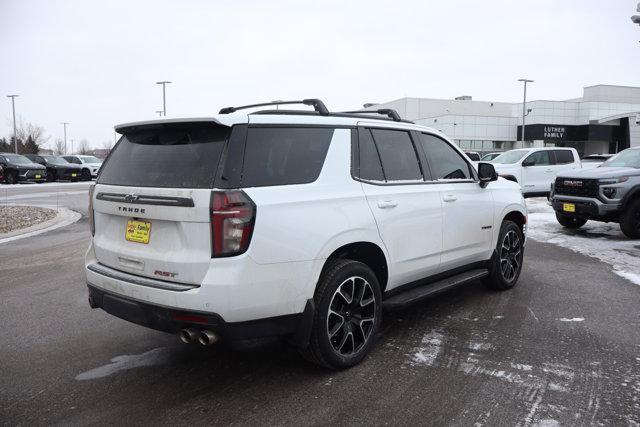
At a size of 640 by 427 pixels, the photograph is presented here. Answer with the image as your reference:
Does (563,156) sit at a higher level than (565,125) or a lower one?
lower

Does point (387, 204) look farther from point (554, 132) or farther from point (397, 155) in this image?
point (554, 132)

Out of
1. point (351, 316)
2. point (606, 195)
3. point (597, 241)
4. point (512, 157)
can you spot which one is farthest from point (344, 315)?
point (512, 157)

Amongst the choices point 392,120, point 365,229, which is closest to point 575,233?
point 392,120

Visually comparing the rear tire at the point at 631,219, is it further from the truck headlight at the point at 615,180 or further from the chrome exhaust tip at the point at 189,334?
the chrome exhaust tip at the point at 189,334

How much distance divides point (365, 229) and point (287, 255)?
782 mm

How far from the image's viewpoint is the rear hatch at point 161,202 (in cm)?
306

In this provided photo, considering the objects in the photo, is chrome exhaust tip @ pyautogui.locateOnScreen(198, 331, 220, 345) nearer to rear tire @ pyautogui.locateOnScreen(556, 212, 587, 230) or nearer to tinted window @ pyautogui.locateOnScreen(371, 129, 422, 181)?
tinted window @ pyautogui.locateOnScreen(371, 129, 422, 181)

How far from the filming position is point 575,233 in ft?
34.0

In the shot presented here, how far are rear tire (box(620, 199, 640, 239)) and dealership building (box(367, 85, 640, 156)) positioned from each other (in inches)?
1810

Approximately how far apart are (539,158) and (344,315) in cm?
1552

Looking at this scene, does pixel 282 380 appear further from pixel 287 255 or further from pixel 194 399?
pixel 287 255

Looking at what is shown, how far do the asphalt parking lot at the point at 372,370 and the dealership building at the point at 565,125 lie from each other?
167ft

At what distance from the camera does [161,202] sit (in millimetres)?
3166

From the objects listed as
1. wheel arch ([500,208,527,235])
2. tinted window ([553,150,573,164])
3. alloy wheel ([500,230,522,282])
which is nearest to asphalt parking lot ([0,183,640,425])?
alloy wheel ([500,230,522,282])
